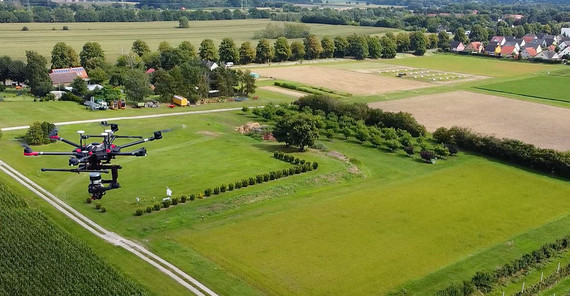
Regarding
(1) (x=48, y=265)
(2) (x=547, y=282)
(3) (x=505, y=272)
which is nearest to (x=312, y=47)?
(3) (x=505, y=272)

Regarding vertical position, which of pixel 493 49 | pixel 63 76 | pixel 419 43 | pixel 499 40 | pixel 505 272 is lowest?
pixel 505 272

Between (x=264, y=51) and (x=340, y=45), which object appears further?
(x=340, y=45)

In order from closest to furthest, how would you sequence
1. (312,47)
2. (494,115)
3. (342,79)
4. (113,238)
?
(113,238), (494,115), (342,79), (312,47)

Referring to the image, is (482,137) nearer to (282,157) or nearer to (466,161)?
(466,161)

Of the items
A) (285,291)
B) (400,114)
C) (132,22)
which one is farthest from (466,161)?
(132,22)

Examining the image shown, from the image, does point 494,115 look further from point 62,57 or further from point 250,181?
point 62,57
